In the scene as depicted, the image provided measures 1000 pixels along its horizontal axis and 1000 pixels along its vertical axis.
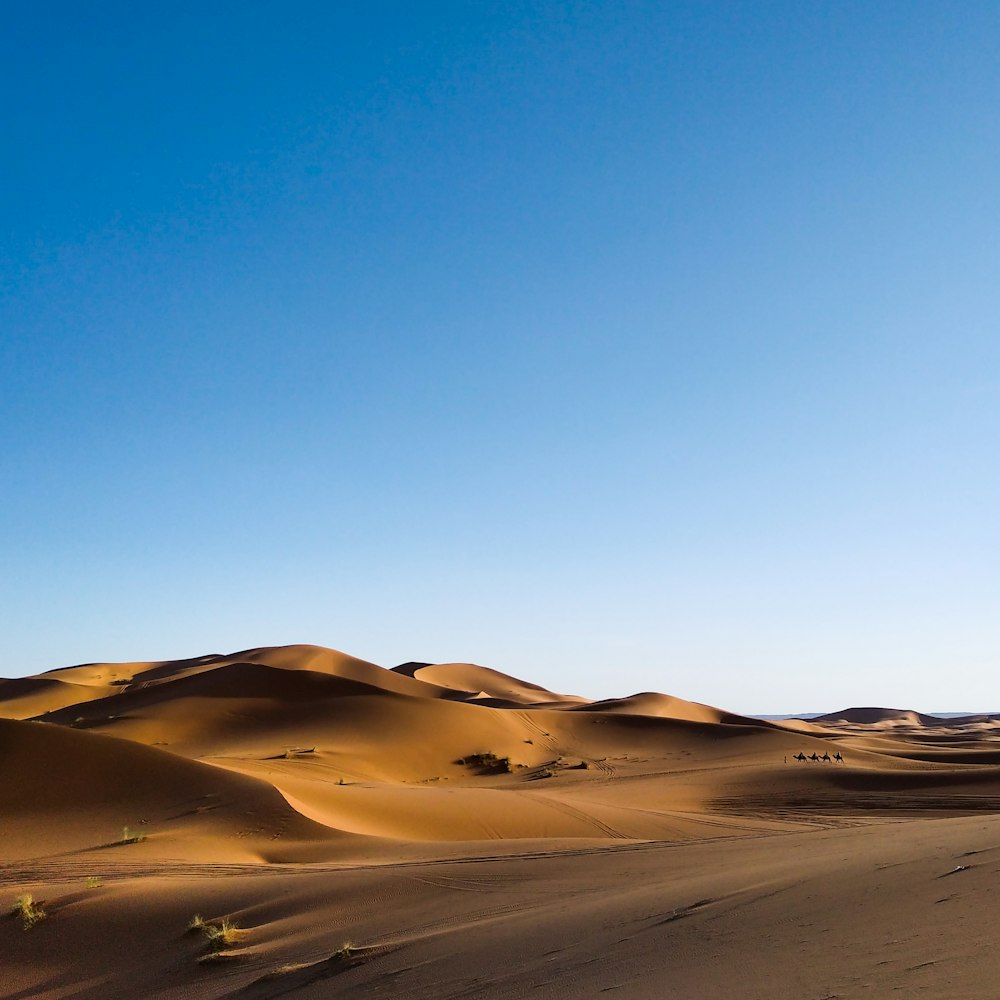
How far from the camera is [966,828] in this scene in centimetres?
986

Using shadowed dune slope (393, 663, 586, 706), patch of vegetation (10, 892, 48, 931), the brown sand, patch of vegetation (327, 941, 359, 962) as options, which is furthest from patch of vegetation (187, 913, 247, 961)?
shadowed dune slope (393, 663, 586, 706)

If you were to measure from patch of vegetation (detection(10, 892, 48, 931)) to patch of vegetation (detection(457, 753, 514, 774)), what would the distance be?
23.2m

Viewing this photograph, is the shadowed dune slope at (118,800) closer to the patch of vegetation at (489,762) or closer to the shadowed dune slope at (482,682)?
the patch of vegetation at (489,762)

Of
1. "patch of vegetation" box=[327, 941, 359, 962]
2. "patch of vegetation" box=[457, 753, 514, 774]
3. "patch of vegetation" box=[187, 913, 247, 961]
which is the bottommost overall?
"patch of vegetation" box=[187, 913, 247, 961]

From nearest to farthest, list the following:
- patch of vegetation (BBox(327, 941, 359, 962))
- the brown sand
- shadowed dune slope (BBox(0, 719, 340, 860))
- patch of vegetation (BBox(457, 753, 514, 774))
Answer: the brown sand, patch of vegetation (BBox(327, 941, 359, 962)), shadowed dune slope (BBox(0, 719, 340, 860)), patch of vegetation (BBox(457, 753, 514, 774))

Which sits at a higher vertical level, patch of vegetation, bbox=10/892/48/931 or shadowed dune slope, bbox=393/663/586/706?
shadowed dune slope, bbox=393/663/586/706

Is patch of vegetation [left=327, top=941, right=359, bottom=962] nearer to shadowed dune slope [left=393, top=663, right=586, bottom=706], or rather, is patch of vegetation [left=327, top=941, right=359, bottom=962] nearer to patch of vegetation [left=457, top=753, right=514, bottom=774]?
patch of vegetation [left=457, top=753, right=514, bottom=774]

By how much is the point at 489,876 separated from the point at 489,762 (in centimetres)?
2388

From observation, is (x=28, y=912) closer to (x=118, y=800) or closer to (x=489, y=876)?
(x=489, y=876)

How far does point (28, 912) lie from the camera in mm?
10672

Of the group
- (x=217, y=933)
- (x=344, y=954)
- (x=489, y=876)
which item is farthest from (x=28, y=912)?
(x=489, y=876)

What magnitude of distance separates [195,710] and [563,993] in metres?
36.4

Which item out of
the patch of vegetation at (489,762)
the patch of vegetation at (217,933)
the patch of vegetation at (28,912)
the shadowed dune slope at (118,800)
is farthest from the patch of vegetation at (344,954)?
the patch of vegetation at (489,762)

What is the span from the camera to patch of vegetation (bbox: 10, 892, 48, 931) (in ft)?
34.6
